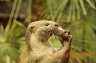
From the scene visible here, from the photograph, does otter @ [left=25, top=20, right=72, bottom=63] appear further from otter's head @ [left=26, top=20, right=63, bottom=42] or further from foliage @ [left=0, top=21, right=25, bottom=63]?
foliage @ [left=0, top=21, right=25, bottom=63]

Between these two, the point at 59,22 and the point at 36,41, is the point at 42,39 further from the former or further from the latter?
the point at 59,22

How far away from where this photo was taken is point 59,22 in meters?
1.47

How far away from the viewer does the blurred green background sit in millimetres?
1455

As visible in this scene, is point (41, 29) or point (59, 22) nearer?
point (41, 29)

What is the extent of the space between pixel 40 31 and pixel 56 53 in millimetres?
66

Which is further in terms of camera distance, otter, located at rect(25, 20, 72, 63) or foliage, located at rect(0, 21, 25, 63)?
foliage, located at rect(0, 21, 25, 63)

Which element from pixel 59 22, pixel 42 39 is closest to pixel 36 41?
pixel 42 39

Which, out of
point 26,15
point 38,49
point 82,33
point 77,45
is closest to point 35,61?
point 38,49

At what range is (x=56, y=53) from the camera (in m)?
0.87

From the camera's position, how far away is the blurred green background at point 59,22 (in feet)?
4.77

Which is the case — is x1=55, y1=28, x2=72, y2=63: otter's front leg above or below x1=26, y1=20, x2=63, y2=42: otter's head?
below

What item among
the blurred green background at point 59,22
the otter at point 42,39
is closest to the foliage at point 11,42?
the blurred green background at point 59,22

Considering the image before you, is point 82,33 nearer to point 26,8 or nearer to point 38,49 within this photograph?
point 26,8

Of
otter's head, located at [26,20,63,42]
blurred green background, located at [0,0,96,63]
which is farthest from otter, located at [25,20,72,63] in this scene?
blurred green background, located at [0,0,96,63]
